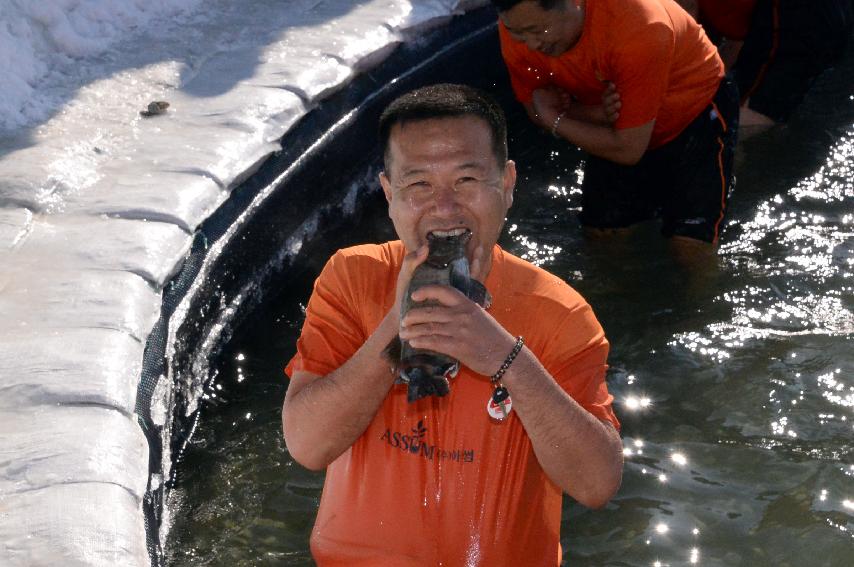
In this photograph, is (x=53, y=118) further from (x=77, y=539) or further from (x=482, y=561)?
(x=482, y=561)

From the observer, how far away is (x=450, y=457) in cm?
251

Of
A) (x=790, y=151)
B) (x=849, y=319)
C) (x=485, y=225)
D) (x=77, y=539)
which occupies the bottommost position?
(x=77, y=539)

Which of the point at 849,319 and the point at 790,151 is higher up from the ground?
the point at 790,151

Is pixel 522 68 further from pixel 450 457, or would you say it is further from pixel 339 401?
pixel 339 401

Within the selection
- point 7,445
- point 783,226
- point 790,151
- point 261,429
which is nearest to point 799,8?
point 790,151

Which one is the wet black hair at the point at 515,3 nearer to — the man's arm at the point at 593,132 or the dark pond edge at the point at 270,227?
the man's arm at the point at 593,132

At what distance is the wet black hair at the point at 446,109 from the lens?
2.47 m

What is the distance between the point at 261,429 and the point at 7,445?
1281mm

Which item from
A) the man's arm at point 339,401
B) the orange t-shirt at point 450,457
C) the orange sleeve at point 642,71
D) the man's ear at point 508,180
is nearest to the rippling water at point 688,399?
the orange sleeve at point 642,71

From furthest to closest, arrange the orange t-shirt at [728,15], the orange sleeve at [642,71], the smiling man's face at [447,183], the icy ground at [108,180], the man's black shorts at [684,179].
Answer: the orange t-shirt at [728,15] → the man's black shorts at [684,179] → the orange sleeve at [642,71] → the icy ground at [108,180] → the smiling man's face at [447,183]

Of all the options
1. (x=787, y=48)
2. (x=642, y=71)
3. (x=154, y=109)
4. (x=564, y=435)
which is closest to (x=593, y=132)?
(x=642, y=71)

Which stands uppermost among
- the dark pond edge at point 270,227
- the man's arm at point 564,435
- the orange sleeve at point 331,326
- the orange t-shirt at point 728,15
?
the orange t-shirt at point 728,15

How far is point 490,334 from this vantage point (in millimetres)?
2158

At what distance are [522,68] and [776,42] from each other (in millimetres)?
1975
